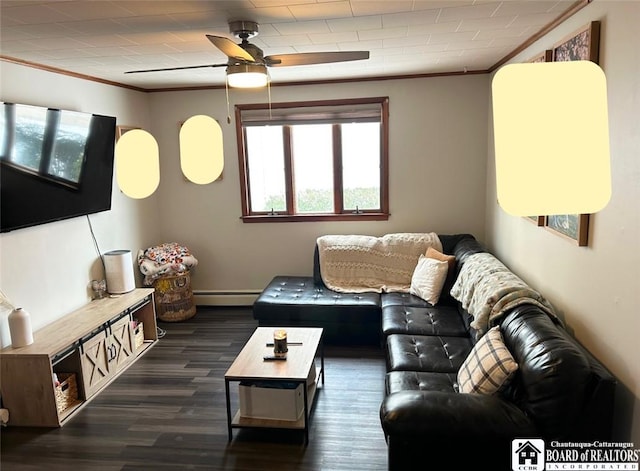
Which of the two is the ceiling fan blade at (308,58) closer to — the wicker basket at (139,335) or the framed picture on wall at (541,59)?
the framed picture on wall at (541,59)

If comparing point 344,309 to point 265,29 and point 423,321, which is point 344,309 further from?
point 265,29

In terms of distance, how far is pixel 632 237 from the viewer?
1.87m

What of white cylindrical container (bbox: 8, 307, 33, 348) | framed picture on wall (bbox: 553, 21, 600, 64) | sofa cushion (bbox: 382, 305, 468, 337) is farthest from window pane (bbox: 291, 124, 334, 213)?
white cylindrical container (bbox: 8, 307, 33, 348)

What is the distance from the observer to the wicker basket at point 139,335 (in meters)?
3.97

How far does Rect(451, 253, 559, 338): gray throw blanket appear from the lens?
2.57 m

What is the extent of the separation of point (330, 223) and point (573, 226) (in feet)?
9.01

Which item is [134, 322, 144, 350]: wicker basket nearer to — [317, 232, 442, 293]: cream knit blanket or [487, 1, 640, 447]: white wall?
[317, 232, 442, 293]: cream knit blanket

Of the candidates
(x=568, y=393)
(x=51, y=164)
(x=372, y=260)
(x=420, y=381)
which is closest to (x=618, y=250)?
(x=568, y=393)

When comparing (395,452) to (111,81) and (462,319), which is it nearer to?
(462,319)

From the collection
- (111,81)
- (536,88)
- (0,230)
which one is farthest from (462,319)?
(111,81)

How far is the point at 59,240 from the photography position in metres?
3.49

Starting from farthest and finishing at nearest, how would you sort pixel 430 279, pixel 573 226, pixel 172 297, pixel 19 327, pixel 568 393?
1. pixel 172 297
2. pixel 430 279
3. pixel 19 327
4. pixel 573 226
5. pixel 568 393

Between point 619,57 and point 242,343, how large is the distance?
3494 millimetres

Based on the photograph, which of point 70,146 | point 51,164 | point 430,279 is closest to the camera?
point 51,164
